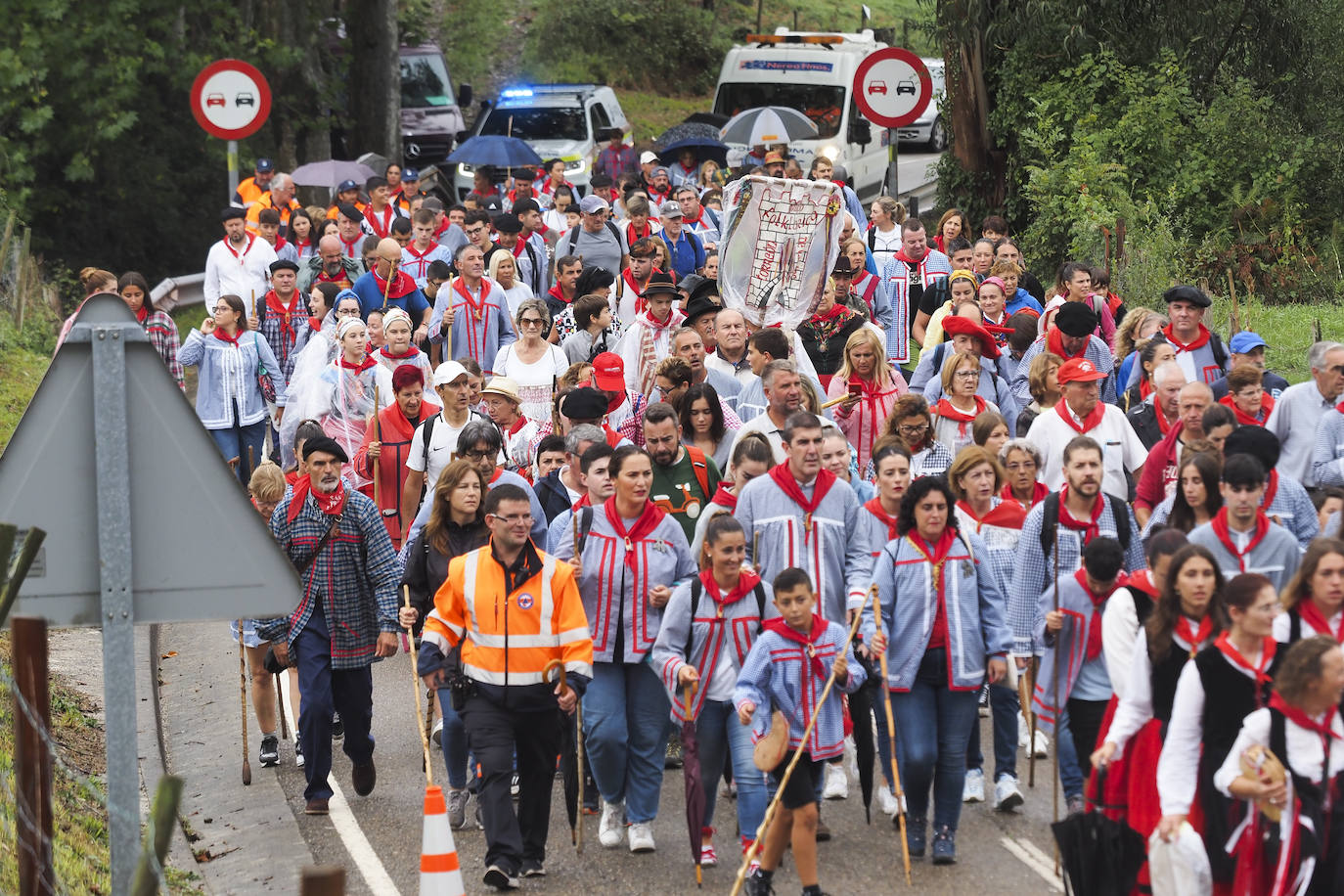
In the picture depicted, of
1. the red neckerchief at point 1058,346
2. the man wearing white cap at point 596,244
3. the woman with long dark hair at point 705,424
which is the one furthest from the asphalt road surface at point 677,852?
the man wearing white cap at point 596,244

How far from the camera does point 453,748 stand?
939 centimetres

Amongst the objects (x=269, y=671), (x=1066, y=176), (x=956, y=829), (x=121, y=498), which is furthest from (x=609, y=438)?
(x=1066, y=176)

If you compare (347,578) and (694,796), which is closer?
(694,796)

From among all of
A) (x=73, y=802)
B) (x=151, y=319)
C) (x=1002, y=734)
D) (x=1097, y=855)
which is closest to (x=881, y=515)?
(x=1002, y=734)

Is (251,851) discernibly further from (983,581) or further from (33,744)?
(33,744)

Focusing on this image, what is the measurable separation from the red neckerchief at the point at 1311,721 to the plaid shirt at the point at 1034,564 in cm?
226

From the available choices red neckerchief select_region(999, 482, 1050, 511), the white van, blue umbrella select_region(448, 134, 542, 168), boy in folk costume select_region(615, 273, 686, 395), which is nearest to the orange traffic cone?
red neckerchief select_region(999, 482, 1050, 511)

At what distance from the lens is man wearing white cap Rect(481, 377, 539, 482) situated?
11.2m

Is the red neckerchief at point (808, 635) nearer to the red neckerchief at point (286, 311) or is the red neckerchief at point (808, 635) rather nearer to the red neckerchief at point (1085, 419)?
the red neckerchief at point (1085, 419)

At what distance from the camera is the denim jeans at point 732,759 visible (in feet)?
26.4

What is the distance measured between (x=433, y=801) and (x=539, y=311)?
613 cm

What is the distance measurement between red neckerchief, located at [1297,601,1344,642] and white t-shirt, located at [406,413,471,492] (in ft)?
18.0

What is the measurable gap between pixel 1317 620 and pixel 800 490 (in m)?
2.70

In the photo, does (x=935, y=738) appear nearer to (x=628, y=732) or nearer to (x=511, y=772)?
(x=628, y=732)
